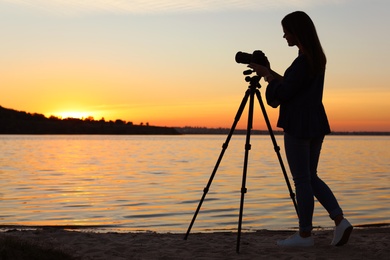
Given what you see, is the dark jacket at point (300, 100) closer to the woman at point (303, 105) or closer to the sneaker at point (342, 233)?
the woman at point (303, 105)

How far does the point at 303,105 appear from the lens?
6.82 m

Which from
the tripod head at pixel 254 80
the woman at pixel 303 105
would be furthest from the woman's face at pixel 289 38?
the tripod head at pixel 254 80

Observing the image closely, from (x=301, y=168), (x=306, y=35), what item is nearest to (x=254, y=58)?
(x=306, y=35)

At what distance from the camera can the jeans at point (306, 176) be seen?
6824 mm

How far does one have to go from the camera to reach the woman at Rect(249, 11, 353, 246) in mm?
6660

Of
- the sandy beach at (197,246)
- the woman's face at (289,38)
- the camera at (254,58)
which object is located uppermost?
the woman's face at (289,38)

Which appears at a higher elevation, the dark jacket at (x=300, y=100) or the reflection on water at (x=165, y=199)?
the dark jacket at (x=300, y=100)

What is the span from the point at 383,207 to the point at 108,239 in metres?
8.73

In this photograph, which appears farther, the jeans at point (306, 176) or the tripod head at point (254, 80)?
the tripod head at point (254, 80)

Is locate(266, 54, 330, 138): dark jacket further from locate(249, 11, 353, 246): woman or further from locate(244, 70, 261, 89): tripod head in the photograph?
locate(244, 70, 261, 89): tripod head

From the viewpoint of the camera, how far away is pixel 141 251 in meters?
7.08

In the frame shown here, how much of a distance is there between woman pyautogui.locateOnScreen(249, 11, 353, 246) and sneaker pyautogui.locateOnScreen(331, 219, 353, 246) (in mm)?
11

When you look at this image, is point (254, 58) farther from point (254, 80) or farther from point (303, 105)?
point (303, 105)

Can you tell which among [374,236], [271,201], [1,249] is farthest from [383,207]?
[1,249]
